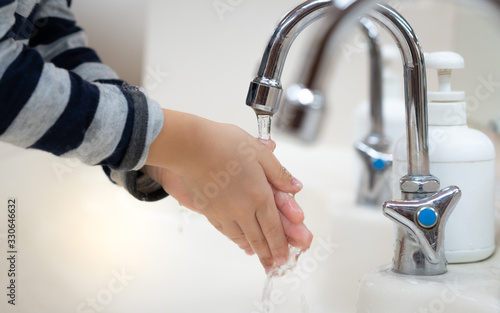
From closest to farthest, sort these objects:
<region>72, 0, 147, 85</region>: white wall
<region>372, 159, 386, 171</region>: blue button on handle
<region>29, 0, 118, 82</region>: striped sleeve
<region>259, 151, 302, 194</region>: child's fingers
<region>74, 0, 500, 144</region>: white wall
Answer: <region>259, 151, 302, 194</region>: child's fingers < <region>29, 0, 118, 82</region>: striped sleeve < <region>372, 159, 386, 171</region>: blue button on handle < <region>74, 0, 500, 144</region>: white wall < <region>72, 0, 147, 85</region>: white wall

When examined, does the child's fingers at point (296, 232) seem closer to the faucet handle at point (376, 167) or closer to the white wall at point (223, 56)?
the faucet handle at point (376, 167)

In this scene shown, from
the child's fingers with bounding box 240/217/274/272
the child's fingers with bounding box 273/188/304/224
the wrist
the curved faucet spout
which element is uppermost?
the curved faucet spout

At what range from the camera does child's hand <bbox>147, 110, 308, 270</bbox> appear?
1.35ft

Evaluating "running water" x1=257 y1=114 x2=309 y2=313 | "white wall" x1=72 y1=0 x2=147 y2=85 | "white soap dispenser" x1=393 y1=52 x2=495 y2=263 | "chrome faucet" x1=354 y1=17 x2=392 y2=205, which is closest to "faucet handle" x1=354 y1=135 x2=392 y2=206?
"chrome faucet" x1=354 y1=17 x2=392 y2=205

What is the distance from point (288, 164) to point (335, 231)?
0.79 feet

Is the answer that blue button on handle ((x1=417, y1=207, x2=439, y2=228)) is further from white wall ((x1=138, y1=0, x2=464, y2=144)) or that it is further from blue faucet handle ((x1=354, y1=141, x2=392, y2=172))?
white wall ((x1=138, y1=0, x2=464, y2=144))

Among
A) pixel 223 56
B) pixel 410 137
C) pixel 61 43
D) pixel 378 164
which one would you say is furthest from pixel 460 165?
pixel 223 56

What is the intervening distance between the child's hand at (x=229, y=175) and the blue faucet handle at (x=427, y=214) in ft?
0.35

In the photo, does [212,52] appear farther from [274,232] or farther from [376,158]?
[274,232]

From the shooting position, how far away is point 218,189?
1.44 feet

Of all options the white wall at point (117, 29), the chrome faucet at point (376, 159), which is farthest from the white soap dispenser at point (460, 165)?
the white wall at point (117, 29)

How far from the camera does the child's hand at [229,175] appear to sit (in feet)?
1.35

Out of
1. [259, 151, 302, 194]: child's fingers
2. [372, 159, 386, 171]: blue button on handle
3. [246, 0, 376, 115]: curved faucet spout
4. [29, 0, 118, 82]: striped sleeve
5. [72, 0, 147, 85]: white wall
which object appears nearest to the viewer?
[246, 0, 376, 115]: curved faucet spout

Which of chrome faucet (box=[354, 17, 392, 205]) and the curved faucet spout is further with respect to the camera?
chrome faucet (box=[354, 17, 392, 205])
